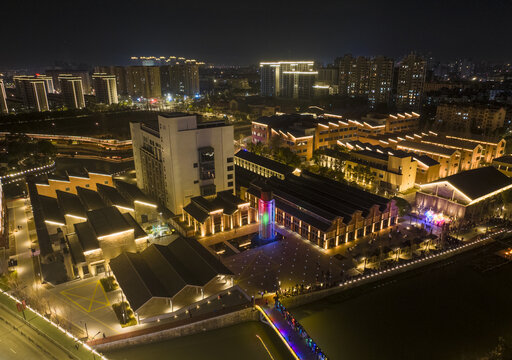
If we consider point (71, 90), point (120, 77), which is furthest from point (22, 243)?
point (120, 77)

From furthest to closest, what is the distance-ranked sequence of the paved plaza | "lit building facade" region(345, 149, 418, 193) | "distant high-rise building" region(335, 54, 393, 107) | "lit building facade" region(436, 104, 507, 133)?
"distant high-rise building" region(335, 54, 393, 107) → "lit building facade" region(436, 104, 507, 133) → "lit building facade" region(345, 149, 418, 193) → the paved plaza

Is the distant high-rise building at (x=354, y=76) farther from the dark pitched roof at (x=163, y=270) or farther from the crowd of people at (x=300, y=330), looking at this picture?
the crowd of people at (x=300, y=330)

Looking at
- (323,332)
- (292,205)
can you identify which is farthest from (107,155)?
(323,332)

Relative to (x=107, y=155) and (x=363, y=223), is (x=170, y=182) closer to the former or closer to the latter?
(x=363, y=223)

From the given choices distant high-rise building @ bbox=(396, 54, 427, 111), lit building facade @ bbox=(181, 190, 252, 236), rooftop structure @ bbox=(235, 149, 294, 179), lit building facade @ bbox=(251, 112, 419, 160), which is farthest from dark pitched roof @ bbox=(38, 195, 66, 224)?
distant high-rise building @ bbox=(396, 54, 427, 111)

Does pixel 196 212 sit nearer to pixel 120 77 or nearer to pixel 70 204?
pixel 70 204

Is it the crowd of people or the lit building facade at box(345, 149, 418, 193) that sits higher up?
the lit building facade at box(345, 149, 418, 193)

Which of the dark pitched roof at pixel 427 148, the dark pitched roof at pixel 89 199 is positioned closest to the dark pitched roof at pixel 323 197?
the dark pitched roof at pixel 89 199

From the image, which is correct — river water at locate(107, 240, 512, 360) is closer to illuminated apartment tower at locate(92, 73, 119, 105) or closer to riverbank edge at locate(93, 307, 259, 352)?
riverbank edge at locate(93, 307, 259, 352)
